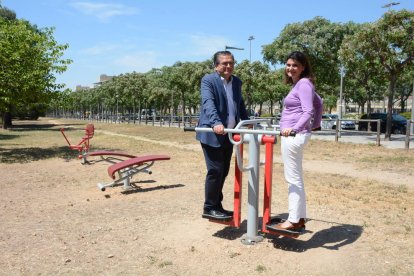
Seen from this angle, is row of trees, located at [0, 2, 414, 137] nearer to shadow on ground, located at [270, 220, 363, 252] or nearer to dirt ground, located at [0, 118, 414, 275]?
dirt ground, located at [0, 118, 414, 275]

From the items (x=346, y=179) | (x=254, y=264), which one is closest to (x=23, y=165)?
(x=346, y=179)

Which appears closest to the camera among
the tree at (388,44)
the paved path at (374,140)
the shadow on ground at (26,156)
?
the shadow on ground at (26,156)

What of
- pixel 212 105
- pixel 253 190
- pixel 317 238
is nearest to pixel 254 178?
pixel 253 190

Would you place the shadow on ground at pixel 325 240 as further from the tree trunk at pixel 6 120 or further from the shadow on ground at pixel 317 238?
the tree trunk at pixel 6 120

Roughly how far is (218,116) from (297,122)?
0.75 m

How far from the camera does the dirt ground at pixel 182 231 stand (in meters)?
3.63

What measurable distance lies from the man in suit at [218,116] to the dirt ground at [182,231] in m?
0.47

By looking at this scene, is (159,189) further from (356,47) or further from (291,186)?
(356,47)

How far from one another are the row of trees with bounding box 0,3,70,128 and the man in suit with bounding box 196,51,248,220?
9551 mm

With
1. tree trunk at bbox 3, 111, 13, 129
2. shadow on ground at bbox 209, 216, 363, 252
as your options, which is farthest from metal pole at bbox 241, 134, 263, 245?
tree trunk at bbox 3, 111, 13, 129

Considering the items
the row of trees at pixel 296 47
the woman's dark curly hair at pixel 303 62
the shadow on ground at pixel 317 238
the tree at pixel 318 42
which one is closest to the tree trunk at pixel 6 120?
the row of trees at pixel 296 47

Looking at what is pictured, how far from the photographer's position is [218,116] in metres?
4.01

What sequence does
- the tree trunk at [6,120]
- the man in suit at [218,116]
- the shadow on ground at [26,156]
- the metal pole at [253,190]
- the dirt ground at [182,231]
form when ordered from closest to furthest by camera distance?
the dirt ground at [182,231] < the metal pole at [253,190] < the man in suit at [218,116] < the shadow on ground at [26,156] < the tree trunk at [6,120]

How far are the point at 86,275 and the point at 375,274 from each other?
7.72ft
